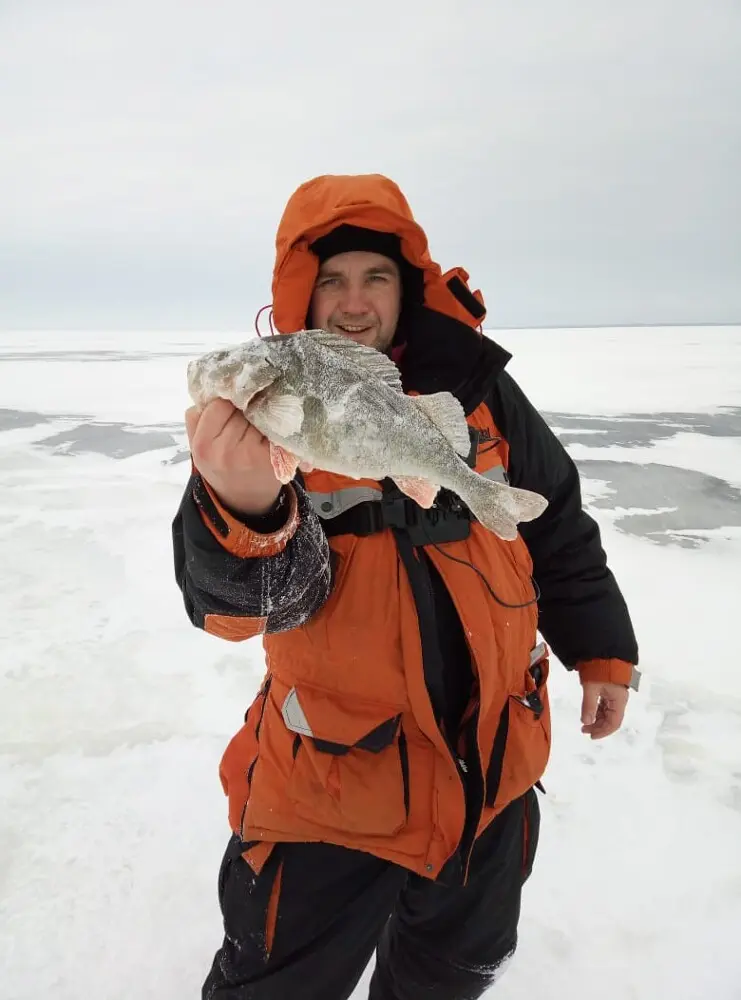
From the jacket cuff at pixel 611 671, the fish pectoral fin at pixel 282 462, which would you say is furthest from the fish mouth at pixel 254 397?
the jacket cuff at pixel 611 671

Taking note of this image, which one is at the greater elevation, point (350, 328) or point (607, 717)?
point (350, 328)

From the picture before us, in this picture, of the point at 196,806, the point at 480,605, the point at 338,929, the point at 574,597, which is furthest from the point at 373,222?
the point at 196,806

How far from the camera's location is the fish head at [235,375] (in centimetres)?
164

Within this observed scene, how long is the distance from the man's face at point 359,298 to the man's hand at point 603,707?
5.46 ft

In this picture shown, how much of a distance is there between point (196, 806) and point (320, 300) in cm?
249

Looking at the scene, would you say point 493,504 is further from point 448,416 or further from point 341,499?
point 341,499

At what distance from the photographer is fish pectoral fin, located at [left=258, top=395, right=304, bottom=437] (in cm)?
163

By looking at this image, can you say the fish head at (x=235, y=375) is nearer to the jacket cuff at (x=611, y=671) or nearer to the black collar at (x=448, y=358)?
the black collar at (x=448, y=358)

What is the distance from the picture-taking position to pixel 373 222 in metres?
2.35

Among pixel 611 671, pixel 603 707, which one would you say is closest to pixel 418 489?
pixel 611 671

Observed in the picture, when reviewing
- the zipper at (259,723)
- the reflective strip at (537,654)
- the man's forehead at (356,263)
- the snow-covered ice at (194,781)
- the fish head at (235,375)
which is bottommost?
the snow-covered ice at (194,781)

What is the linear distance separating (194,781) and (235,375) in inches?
95.7

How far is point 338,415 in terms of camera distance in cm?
169

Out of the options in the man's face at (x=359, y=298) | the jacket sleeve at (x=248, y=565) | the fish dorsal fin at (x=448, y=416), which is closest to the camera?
the jacket sleeve at (x=248, y=565)
